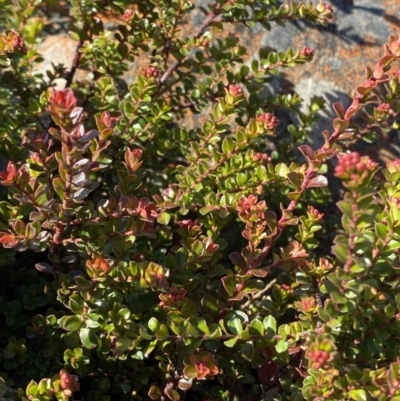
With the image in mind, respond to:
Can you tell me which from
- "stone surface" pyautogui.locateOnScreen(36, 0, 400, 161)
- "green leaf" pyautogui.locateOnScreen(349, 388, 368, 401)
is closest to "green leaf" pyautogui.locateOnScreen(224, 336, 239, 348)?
"green leaf" pyautogui.locateOnScreen(349, 388, 368, 401)

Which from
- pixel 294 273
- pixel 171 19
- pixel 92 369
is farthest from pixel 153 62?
pixel 92 369

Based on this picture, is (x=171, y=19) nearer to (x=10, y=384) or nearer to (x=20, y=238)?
(x=20, y=238)

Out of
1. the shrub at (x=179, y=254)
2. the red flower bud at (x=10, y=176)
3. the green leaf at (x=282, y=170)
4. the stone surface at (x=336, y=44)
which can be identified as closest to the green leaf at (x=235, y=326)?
the shrub at (x=179, y=254)

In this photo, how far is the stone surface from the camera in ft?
8.16

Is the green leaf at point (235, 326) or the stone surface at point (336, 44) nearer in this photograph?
the green leaf at point (235, 326)

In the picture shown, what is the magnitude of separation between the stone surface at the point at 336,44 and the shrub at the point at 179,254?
16.1 inches

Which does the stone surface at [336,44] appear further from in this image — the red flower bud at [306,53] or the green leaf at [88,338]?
the green leaf at [88,338]

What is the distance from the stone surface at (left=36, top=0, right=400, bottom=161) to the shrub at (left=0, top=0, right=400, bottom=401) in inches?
16.1

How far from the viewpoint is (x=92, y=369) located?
1.72 m

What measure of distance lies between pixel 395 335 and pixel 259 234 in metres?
0.41

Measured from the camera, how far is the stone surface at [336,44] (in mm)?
2488

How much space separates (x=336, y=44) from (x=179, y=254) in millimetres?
1394

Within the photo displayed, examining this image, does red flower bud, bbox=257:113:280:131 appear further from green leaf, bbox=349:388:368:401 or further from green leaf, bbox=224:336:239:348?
green leaf, bbox=349:388:368:401

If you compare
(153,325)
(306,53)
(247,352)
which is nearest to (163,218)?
(153,325)
